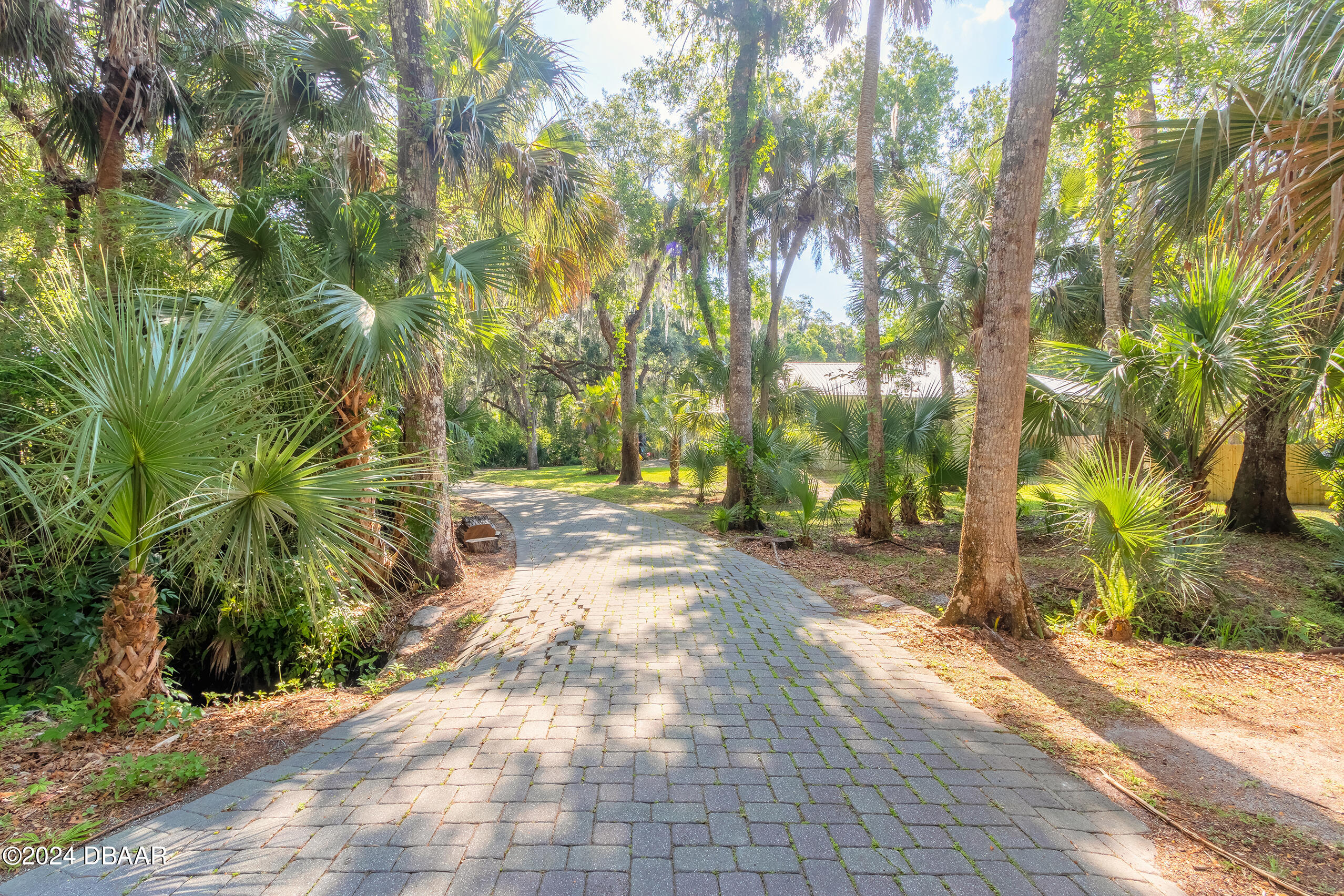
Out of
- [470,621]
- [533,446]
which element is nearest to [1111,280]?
[470,621]

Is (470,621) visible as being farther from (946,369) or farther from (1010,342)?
(946,369)

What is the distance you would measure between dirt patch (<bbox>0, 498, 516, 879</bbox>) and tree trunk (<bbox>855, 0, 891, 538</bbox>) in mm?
6660

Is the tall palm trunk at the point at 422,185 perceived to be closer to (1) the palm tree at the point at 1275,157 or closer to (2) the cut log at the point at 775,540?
(2) the cut log at the point at 775,540

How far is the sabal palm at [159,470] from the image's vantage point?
2.76 m

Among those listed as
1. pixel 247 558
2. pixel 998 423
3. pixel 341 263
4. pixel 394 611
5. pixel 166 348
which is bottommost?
pixel 394 611

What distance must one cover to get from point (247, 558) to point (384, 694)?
1.76m

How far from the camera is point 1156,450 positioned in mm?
7523

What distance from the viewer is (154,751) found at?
3055 millimetres

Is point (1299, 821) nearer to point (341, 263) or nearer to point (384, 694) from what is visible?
point (384, 694)

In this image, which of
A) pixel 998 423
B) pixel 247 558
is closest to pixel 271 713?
pixel 247 558

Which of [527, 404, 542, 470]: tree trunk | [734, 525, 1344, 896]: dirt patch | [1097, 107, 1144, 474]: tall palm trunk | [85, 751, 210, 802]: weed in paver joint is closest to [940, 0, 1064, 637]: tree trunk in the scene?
[734, 525, 1344, 896]: dirt patch

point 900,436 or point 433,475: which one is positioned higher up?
point 900,436

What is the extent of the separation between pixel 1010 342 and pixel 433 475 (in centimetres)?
616

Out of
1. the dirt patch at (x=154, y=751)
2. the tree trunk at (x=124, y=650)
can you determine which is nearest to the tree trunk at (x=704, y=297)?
the dirt patch at (x=154, y=751)
